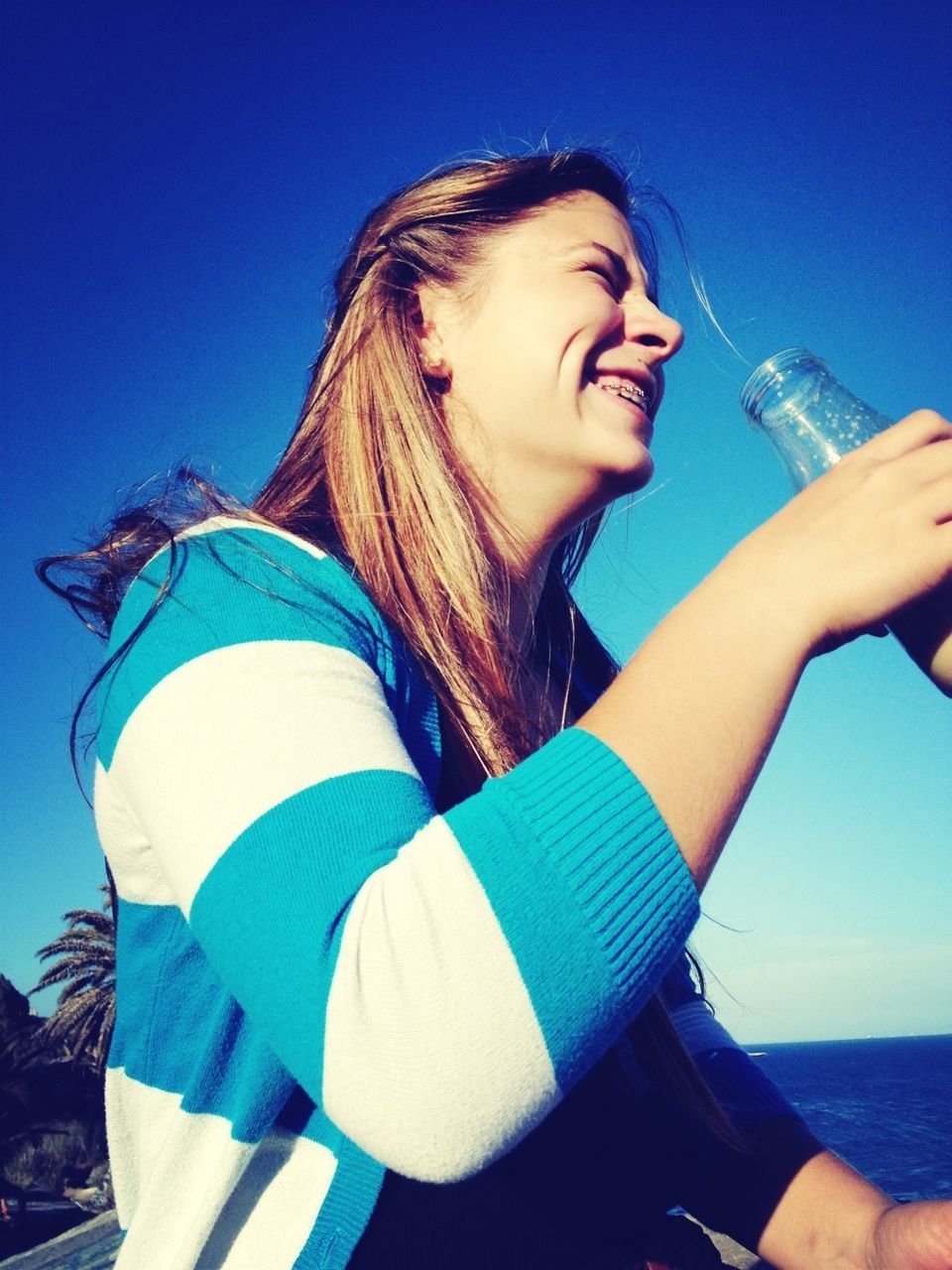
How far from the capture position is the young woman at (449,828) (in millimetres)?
737

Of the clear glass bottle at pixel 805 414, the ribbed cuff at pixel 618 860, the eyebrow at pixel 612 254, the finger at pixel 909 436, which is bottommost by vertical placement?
the ribbed cuff at pixel 618 860

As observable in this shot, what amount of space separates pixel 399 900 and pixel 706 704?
36cm

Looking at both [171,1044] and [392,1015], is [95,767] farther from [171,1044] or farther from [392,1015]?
[392,1015]

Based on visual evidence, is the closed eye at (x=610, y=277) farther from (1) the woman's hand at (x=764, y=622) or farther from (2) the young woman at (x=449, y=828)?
(1) the woman's hand at (x=764, y=622)

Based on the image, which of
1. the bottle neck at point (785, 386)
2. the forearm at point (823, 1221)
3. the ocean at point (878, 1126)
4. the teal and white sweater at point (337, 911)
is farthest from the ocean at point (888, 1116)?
the teal and white sweater at point (337, 911)

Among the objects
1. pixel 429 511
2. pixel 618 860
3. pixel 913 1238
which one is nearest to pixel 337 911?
pixel 618 860

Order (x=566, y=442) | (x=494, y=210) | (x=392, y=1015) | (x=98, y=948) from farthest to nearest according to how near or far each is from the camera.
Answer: (x=98, y=948), (x=494, y=210), (x=566, y=442), (x=392, y=1015)

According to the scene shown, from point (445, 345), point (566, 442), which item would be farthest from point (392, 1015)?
point (445, 345)

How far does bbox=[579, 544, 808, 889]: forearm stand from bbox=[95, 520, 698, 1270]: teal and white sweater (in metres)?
0.03

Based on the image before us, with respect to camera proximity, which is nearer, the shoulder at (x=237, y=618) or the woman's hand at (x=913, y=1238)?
the shoulder at (x=237, y=618)

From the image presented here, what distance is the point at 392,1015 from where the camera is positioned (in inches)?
28.5

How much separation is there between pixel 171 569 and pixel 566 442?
2.94 ft

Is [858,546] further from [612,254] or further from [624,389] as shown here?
[612,254]

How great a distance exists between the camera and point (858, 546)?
0.94m
